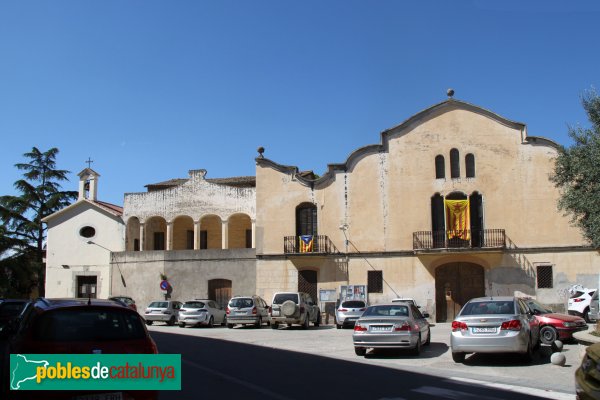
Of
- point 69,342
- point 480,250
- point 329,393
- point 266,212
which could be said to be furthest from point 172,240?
point 69,342

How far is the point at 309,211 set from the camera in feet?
113

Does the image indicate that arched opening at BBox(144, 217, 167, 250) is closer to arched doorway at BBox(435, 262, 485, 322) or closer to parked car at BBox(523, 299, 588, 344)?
arched doorway at BBox(435, 262, 485, 322)

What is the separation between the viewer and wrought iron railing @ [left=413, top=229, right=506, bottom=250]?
3092cm

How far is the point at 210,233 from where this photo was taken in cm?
4175

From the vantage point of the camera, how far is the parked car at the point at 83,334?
6574 mm

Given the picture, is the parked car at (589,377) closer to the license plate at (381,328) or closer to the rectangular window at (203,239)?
the license plate at (381,328)

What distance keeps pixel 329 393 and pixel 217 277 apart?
85.3 feet

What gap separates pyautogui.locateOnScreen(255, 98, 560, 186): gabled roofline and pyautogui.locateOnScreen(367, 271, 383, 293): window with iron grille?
6.17 metres

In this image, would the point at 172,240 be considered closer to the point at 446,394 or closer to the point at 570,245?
the point at 570,245

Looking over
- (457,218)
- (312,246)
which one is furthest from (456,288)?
(312,246)

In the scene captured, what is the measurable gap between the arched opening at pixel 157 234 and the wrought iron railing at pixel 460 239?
61.4ft

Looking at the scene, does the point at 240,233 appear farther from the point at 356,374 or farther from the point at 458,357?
the point at 356,374

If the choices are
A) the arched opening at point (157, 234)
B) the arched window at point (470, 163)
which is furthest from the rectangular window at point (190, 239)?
the arched window at point (470, 163)

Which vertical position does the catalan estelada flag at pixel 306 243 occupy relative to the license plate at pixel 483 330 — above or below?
above
